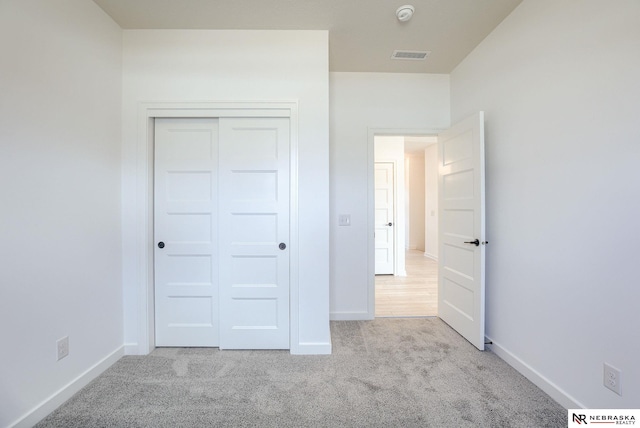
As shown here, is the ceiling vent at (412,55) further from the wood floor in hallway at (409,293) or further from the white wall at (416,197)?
the white wall at (416,197)

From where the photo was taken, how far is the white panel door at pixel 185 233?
7.45 ft

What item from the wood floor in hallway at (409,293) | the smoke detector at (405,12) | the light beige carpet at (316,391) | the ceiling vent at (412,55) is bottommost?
Result: the light beige carpet at (316,391)

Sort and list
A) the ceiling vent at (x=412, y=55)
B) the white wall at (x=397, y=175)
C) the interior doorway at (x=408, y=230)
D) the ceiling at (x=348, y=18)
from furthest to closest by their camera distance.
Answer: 1. the white wall at (x=397, y=175)
2. the interior doorway at (x=408, y=230)
3. the ceiling vent at (x=412, y=55)
4. the ceiling at (x=348, y=18)

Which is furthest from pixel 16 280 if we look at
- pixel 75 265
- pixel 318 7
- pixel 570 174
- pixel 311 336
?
pixel 570 174

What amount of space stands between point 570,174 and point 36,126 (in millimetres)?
3299

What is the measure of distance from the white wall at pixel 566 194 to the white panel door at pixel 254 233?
1.87m

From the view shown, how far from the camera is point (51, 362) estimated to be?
1.59 meters

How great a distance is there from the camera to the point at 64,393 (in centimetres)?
165

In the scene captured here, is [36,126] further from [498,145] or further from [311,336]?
[498,145]

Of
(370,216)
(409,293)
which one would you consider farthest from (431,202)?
(370,216)

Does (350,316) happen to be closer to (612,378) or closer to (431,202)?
(612,378)

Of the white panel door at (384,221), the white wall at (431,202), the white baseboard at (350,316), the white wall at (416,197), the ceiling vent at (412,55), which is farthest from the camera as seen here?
the white wall at (416,197)

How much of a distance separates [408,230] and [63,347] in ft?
25.3

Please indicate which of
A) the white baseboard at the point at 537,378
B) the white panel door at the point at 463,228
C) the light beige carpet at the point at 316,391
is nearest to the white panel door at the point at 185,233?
the light beige carpet at the point at 316,391
